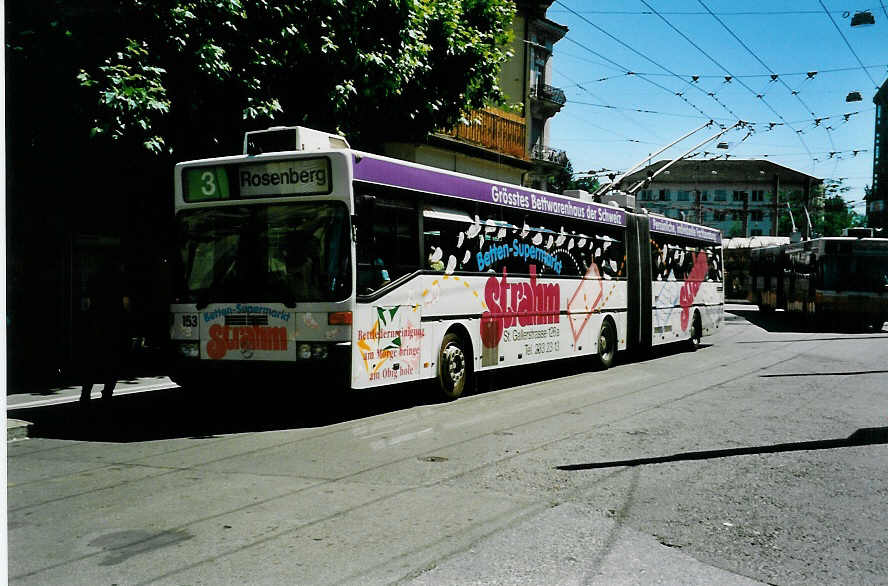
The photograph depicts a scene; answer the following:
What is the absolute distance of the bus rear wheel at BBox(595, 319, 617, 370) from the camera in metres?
16.3

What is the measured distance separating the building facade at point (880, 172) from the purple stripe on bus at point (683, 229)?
258 feet

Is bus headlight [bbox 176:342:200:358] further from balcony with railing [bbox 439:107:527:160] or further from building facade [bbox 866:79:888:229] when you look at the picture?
building facade [bbox 866:79:888:229]

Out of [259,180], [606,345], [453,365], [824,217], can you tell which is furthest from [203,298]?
[824,217]

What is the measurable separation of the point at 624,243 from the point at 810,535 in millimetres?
12539

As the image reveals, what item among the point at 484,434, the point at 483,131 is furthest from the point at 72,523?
the point at 483,131

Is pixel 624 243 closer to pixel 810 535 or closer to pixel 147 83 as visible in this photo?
pixel 147 83

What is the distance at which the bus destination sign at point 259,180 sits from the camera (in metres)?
9.52

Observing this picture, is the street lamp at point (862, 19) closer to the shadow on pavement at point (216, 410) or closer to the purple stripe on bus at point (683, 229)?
the purple stripe on bus at point (683, 229)

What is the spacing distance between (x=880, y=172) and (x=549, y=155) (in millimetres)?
80760

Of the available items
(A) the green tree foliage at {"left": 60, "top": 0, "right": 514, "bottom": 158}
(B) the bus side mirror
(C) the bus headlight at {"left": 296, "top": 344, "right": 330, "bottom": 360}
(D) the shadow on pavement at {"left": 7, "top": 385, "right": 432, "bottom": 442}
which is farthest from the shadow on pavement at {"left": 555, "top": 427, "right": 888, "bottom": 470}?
(A) the green tree foliage at {"left": 60, "top": 0, "right": 514, "bottom": 158}

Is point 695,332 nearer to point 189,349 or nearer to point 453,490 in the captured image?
point 189,349

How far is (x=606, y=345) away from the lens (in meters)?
16.5

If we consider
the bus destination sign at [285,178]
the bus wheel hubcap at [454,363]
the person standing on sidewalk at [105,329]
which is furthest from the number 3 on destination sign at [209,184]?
the bus wheel hubcap at [454,363]

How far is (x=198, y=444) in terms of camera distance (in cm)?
849
